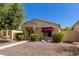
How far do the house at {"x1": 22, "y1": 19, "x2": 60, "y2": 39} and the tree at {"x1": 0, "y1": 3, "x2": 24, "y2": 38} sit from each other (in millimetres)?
887

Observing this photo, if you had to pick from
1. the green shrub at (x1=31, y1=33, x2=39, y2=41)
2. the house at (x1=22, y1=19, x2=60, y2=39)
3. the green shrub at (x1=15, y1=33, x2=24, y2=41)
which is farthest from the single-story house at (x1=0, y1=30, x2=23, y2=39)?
the green shrub at (x1=31, y1=33, x2=39, y2=41)

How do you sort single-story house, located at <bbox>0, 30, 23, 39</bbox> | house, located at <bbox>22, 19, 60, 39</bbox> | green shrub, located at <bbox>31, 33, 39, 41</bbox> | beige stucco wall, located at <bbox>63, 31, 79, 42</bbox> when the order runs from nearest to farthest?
green shrub, located at <bbox>31, 33, 39, 41</bbox> < house, located at <bbox>22, 19, 60, 39</bbox> < single-story house, located at <bbox>0, 30, 23, 39</bbox> < beige stucco wall, located at <bbox>63, 31, 79, 42</bbox>

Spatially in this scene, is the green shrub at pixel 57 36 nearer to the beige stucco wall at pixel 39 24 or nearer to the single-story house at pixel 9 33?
the beige stucco wall at pixel 39 24

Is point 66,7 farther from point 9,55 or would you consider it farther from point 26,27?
point 9,55

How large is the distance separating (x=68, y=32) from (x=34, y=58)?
4.83 metres

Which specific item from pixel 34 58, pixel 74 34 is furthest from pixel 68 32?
pixel 34 58

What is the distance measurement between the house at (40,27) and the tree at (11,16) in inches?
34.9

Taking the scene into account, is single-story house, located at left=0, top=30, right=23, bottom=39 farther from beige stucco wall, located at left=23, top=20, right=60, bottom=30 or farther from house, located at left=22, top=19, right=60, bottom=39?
beige stucco wall, located at left=23, top=20, right=60, bottom=30

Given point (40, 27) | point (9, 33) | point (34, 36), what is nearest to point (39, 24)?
point (40, 27)

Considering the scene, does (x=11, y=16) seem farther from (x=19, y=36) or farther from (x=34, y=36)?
(x=34, y=36)

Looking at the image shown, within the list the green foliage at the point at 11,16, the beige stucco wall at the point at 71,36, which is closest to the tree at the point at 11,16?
the green foliage at the point at 11,16

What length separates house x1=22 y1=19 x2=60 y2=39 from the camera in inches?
434

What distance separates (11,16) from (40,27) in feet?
7.60

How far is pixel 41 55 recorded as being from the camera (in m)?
8.48
